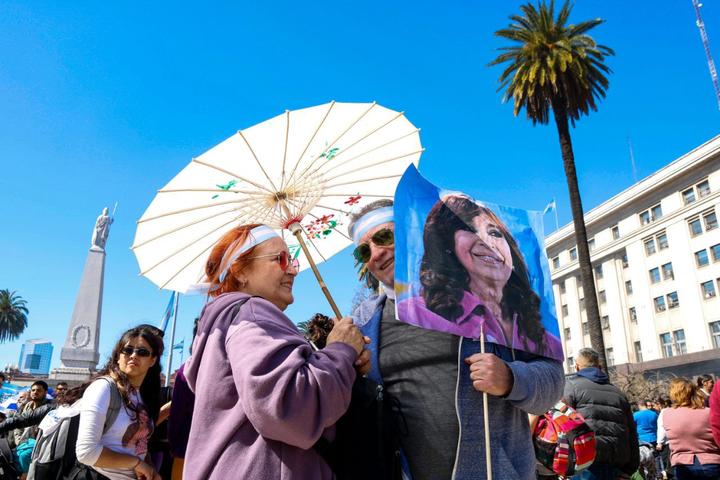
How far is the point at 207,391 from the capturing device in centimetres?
179

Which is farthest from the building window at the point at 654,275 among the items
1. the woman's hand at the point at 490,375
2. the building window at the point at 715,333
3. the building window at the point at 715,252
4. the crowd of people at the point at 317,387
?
the woman's hand at the point at 490,375

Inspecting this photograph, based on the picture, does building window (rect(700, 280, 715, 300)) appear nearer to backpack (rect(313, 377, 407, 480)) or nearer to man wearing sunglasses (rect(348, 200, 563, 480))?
man wearing sunglasses (rect(348, 200, 563, 480))

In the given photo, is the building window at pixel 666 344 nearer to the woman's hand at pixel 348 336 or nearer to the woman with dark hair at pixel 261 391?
the woman's hand at pixel 348 336

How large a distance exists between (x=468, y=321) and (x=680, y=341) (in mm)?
47887

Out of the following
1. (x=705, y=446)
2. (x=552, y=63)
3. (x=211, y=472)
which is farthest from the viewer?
(x=552, y=63)

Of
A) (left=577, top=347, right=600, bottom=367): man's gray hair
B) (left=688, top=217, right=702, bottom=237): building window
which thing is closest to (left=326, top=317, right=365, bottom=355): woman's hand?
(left=577, top=347, right=600, bottom=367): man's gray hair

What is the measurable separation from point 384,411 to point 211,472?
0.68 metres

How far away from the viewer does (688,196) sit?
42344 millimetres

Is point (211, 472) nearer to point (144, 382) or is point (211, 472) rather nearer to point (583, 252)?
point (144, 382)

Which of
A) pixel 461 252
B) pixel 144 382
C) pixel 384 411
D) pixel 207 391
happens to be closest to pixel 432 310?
pixel 461 252

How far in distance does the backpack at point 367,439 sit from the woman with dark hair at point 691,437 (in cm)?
550

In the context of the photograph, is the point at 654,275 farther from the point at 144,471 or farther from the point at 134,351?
the point at 144,471

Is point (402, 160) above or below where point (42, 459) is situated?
above

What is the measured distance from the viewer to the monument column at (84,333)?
94.2 feet
